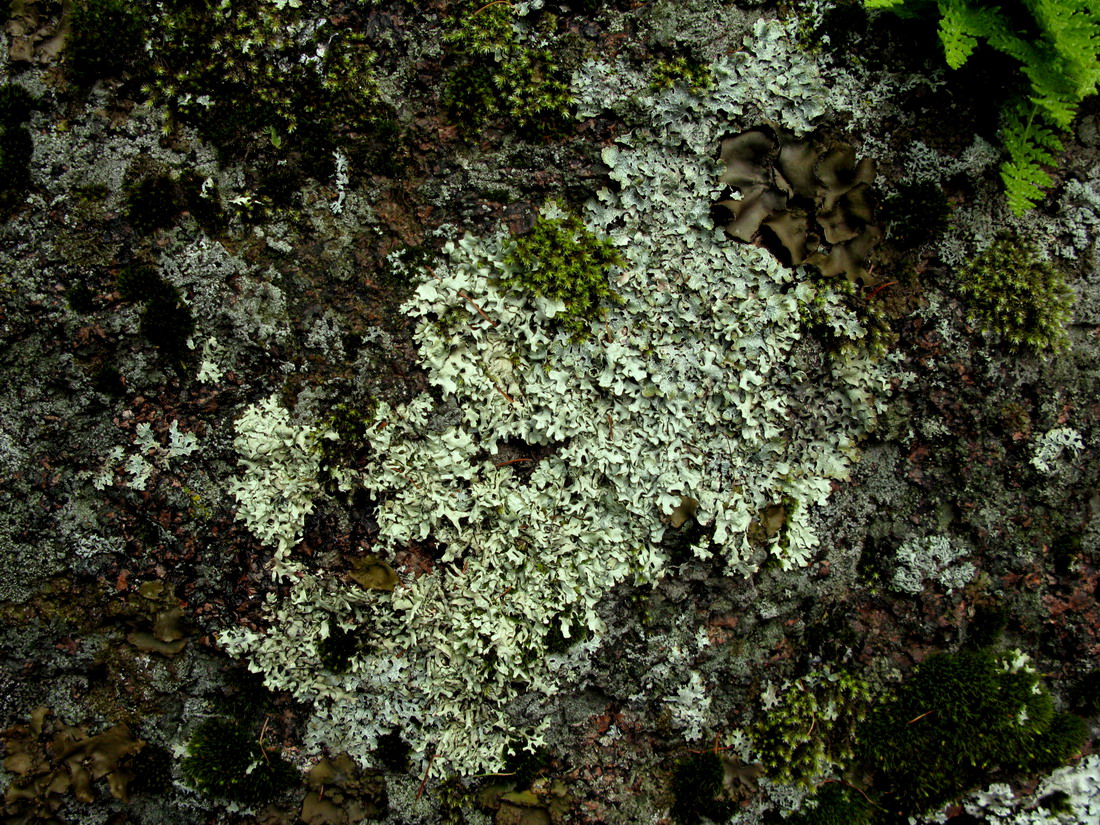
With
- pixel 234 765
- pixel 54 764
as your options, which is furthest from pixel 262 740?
pixel 54 764

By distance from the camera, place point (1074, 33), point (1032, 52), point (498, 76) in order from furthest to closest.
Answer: point (498, 76), point (1032, 52), point (1074, 33)

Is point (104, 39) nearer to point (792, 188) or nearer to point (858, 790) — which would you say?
point (792, 188)

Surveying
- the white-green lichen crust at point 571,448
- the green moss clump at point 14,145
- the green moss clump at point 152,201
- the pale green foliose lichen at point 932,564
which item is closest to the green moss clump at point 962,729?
the pale green foliose lichen at point 932,564

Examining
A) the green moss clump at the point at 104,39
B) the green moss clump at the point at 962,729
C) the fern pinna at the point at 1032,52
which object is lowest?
the green moss clump at the point at 962,729

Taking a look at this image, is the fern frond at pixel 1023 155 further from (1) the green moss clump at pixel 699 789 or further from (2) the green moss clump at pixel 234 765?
(2) the green moss clump at pixel 234 765

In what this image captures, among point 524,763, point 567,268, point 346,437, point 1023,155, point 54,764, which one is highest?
point 1023,155

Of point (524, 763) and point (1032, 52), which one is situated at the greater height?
point (1032, 52)

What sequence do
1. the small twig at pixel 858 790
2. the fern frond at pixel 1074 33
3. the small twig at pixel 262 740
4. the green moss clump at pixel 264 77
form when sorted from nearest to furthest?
the fern frond at pixel 1074 33 → the green moss clump at pixel 264 77 → the small twig at pixel 262 740 → the small twig at pixel 858 790
